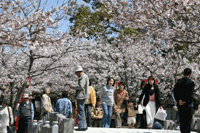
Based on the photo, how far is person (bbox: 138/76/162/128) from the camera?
8.07m

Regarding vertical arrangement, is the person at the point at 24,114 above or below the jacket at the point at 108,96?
below

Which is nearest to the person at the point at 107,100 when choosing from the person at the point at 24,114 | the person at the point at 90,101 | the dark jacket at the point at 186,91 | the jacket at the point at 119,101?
the person at the point at 90,101

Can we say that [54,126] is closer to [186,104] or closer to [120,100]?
[186,104]

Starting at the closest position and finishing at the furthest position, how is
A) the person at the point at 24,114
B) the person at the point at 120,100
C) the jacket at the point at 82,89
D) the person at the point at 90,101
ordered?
the jacket at the point at 82,89 → the person at the point at 24,114 → the person at the point at 90,101 → the person at the point at 120,100

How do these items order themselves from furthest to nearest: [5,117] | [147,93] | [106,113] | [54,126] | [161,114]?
[161,114]
[5,117]
[106,113]
[147,93]
[54,126]

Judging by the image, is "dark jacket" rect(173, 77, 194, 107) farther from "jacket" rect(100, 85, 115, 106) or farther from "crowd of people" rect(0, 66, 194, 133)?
"jacket" rect(100, 85, 115, 106)

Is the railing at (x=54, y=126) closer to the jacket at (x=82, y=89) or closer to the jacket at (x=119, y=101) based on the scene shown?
the jacket at (x=82, y=89)

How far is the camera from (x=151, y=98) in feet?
27.4

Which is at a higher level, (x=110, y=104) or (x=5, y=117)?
(x=110, y=104)

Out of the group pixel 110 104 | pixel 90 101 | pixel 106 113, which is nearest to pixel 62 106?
pixel 90 101

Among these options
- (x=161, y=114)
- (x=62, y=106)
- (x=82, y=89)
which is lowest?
(x=161, y=114)

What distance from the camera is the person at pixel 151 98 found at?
8070mm

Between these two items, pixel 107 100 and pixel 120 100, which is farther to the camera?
pixel 120 100

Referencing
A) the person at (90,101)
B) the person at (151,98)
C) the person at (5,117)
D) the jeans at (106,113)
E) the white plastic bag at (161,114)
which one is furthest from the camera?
the white plastic bag at (161,114)
